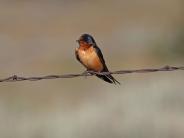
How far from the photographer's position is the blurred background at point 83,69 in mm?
10055

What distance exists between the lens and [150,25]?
1828 centimetres

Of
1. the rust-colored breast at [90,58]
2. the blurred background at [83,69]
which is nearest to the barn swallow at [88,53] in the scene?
the rust-colored breast at [90,58]

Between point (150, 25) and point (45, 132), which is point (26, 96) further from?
point (150, 25)

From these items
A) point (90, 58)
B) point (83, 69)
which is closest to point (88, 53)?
point (90, 58)

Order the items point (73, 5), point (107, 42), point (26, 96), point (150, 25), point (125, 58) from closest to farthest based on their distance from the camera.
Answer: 1. point (26, 96)
2. point (125, 58)
3. point (107, 42)
4. point (150, 25)
5. point (73, 5)

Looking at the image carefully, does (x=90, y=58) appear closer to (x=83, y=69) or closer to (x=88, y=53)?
(x=88, y=53)

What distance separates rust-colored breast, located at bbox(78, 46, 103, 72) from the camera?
710cm

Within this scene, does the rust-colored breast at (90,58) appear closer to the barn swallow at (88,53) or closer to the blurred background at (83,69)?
the barn swallow at (88,53)

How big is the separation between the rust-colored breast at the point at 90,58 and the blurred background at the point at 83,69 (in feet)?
8.24

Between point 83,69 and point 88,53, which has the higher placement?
point 83,69

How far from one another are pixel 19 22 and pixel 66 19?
894 millimetres

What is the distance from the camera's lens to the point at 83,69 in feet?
43.1

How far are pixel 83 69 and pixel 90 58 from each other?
6.04m

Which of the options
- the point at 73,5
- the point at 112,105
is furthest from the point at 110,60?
the point at 73,5
